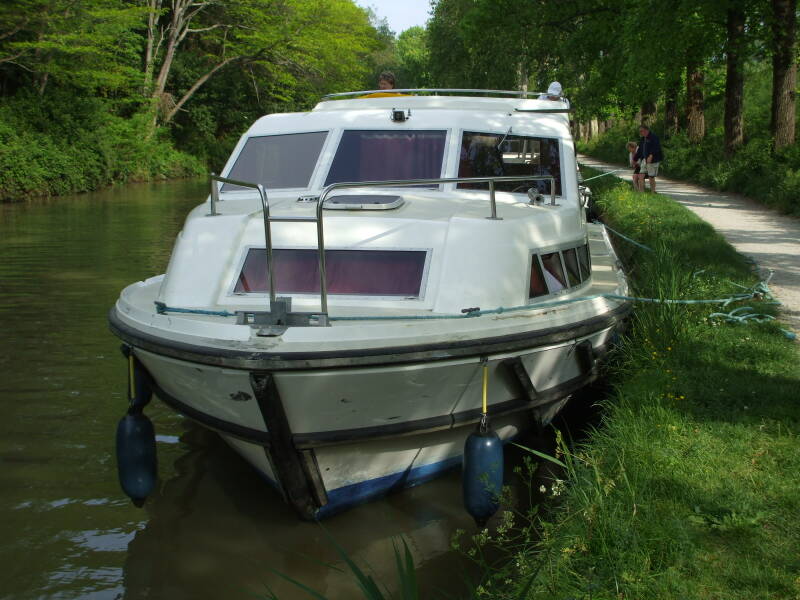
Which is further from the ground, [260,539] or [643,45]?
[643,45]

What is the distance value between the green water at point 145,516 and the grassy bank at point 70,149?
17232mm

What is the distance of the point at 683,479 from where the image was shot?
4211mm

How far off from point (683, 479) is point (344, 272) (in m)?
2.45

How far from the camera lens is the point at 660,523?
3852mm

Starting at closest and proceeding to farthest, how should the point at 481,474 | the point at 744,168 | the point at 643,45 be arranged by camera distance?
the point at 481,474 < the point at 643,45 < the point at 744,168

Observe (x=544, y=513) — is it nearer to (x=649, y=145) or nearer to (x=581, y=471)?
(x=581, y=471)

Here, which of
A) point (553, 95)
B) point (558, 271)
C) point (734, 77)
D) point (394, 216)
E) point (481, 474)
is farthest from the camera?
point (734, 77)

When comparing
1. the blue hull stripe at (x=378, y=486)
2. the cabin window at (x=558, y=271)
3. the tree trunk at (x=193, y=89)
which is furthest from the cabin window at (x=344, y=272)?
the tree trunk at (x=193, y=89)

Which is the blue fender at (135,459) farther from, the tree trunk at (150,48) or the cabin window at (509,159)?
the tree trunk at (150,48)

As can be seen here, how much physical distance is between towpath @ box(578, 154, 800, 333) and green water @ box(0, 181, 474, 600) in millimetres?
3847

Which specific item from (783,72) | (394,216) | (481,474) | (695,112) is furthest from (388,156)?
(695,112)

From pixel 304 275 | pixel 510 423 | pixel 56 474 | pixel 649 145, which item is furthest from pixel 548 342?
pixel 649 145

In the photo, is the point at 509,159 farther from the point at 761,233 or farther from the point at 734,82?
the point at 734,82

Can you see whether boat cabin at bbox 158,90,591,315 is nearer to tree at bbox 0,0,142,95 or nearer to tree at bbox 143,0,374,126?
tree at bbox 0,0,142,95
